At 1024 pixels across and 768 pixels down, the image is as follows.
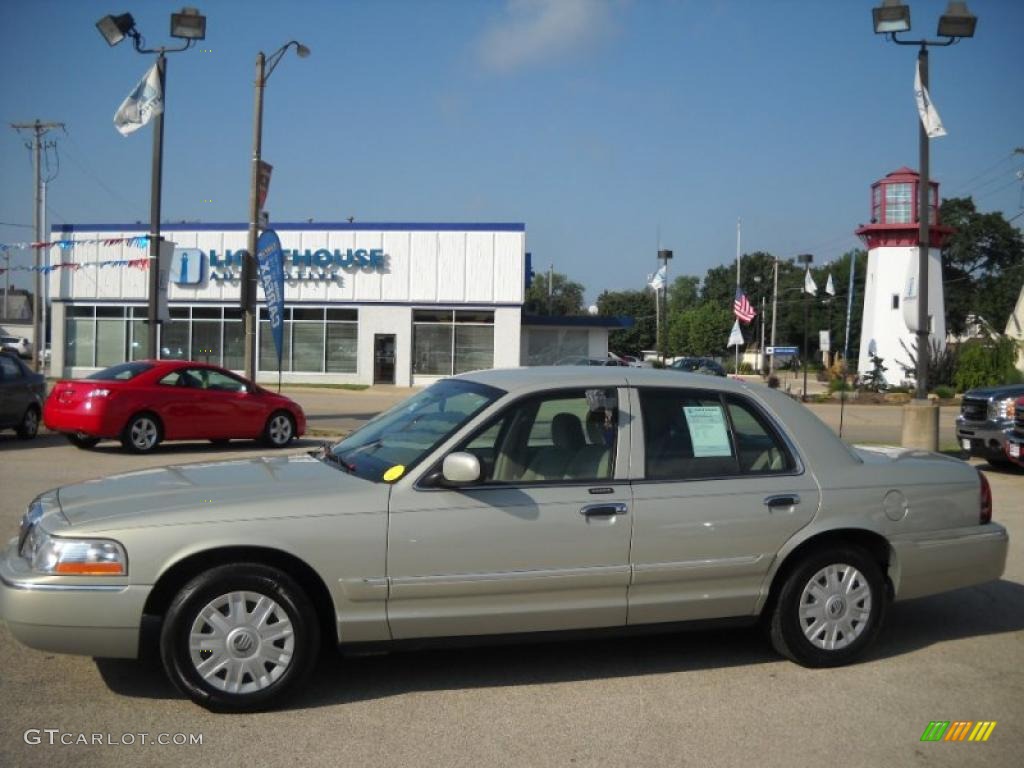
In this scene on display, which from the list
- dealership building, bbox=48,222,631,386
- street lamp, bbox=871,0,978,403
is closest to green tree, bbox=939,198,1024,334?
dealership building, bbox=48,222,631,386

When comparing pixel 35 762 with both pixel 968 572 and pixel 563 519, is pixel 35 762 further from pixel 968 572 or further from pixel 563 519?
pixel 968 572

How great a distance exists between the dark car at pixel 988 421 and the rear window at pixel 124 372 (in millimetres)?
12494

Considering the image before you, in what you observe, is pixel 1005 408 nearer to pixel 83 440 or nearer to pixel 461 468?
pixel 461 468

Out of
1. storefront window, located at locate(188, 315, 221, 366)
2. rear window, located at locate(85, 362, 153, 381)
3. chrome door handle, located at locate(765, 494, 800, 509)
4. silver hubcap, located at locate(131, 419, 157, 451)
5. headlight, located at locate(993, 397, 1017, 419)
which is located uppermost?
storefront window, located at locate(188, 315, 221, 366)

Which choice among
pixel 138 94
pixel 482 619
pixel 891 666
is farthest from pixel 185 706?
pixel 138 94

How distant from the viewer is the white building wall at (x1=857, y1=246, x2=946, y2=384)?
4288cm

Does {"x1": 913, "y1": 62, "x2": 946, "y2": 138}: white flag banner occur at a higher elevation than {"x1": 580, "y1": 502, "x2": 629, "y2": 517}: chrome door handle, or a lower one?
higher

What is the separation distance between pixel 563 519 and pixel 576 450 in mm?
438

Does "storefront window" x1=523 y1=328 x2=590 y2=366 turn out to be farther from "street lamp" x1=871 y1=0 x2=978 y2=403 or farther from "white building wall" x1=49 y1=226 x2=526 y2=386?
→ "street lamp" x1=871 y1=0 x2=978 y2=403

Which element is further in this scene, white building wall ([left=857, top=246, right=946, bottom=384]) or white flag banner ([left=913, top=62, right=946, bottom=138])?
white building wall ([left=857, top=246, right=946, bottom=384])

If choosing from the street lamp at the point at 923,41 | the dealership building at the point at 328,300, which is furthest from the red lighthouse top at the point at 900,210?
the street lamp at the point at 923,41

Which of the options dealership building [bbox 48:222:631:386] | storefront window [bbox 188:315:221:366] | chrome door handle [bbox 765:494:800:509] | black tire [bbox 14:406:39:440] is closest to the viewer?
chrome door handle [bbox 765:494:800:509]

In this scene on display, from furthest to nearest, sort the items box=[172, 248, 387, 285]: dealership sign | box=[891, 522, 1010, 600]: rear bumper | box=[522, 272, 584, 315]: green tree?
box=[522, 272, 584, 315]: green tree
box=[172, 248, 387, 285]: dealership sign
box=[891, 522, 1010, 600]: rear bumper

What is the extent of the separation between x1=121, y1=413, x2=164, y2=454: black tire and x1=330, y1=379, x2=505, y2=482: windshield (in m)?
9.74
